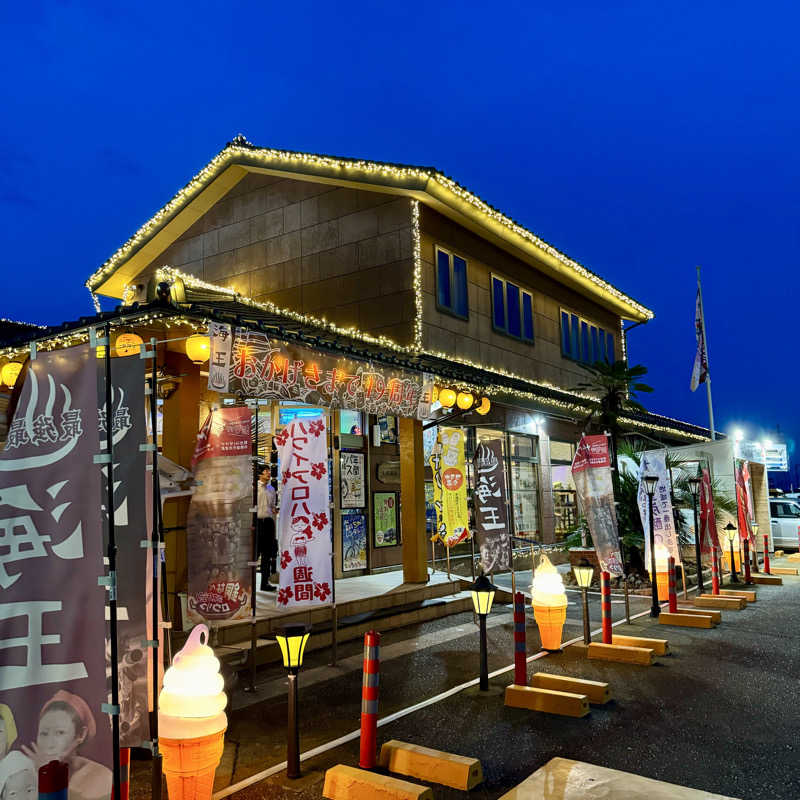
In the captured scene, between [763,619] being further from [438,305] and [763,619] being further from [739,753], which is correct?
[438,305]

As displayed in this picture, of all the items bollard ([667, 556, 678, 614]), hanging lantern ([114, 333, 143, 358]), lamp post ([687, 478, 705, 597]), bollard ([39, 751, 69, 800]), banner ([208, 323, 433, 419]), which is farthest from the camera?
lamp post ([687, 478, 705, 597])

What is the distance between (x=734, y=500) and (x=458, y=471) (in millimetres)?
9631

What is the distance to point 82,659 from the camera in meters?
3.33

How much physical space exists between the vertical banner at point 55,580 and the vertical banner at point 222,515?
3898 mm

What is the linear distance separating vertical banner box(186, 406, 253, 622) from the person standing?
13.2 ft

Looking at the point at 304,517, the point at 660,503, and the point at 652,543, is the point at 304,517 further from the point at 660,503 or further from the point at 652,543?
the point at 660,503

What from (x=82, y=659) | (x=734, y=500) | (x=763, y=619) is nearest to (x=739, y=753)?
(x=82, y=659)

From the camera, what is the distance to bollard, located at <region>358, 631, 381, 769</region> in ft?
17.9

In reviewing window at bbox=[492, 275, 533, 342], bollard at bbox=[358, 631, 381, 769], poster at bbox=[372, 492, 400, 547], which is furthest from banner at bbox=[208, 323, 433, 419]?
window at bbox=[492, 275, 533, 342]

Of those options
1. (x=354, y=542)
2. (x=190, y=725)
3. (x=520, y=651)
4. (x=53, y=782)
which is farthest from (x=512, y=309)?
(x=53, y=782)

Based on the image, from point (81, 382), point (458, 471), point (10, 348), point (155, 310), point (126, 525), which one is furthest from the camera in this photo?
point (458, 471)

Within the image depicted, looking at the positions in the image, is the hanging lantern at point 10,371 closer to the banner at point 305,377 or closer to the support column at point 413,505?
the banner at point 305,377

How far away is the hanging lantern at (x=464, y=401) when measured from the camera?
14.0 m

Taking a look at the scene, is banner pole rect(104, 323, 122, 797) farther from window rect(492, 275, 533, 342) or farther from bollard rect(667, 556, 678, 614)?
window rect(492, 275, 533, 342)
